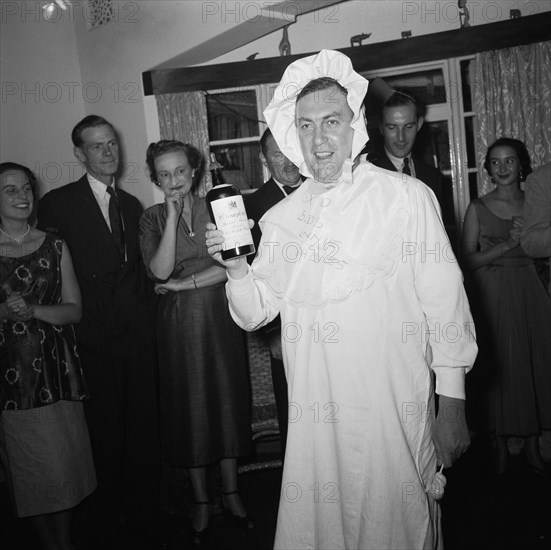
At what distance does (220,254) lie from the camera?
1800mm

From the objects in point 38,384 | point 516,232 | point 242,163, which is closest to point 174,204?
point 38,384

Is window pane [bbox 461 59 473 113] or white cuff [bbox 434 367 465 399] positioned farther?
window pane [bbox 461 59 473 113]

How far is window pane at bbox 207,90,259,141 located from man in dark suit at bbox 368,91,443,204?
1.48 metres

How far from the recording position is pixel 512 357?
3461 millimetres

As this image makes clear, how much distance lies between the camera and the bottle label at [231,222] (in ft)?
5.79

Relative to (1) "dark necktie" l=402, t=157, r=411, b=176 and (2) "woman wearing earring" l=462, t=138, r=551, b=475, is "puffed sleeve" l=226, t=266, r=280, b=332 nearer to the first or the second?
(1) "dark necktie" l=402, t=157, r=411, b=176

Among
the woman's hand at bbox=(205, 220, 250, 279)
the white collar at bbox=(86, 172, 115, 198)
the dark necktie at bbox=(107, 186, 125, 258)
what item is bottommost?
the woman's hand at bbox=(205, 220, 250, 279)

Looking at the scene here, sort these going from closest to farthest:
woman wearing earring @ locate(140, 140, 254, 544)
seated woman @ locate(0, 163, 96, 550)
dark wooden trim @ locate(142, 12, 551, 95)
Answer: seated woman @ locate(0, 163, 96, 550) → woman wearing earring @ locate(140, 140, 254, 544) → dark wooden trim @ locate(142, 12, 551, 95)

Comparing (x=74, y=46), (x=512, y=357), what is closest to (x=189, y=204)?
(x=512, y=357)

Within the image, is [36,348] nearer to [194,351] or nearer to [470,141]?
[194,351]

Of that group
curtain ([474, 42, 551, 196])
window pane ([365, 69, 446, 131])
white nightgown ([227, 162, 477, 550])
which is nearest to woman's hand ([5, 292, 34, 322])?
white nightgown ([227, 162, 477, 550])

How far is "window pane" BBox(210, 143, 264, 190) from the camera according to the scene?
15.3 ft

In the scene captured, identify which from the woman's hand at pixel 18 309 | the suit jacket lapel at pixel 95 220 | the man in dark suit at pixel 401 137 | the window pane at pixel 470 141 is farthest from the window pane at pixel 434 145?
the woman's hand at pixel 18 309

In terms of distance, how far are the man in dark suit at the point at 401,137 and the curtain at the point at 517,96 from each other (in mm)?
1003
